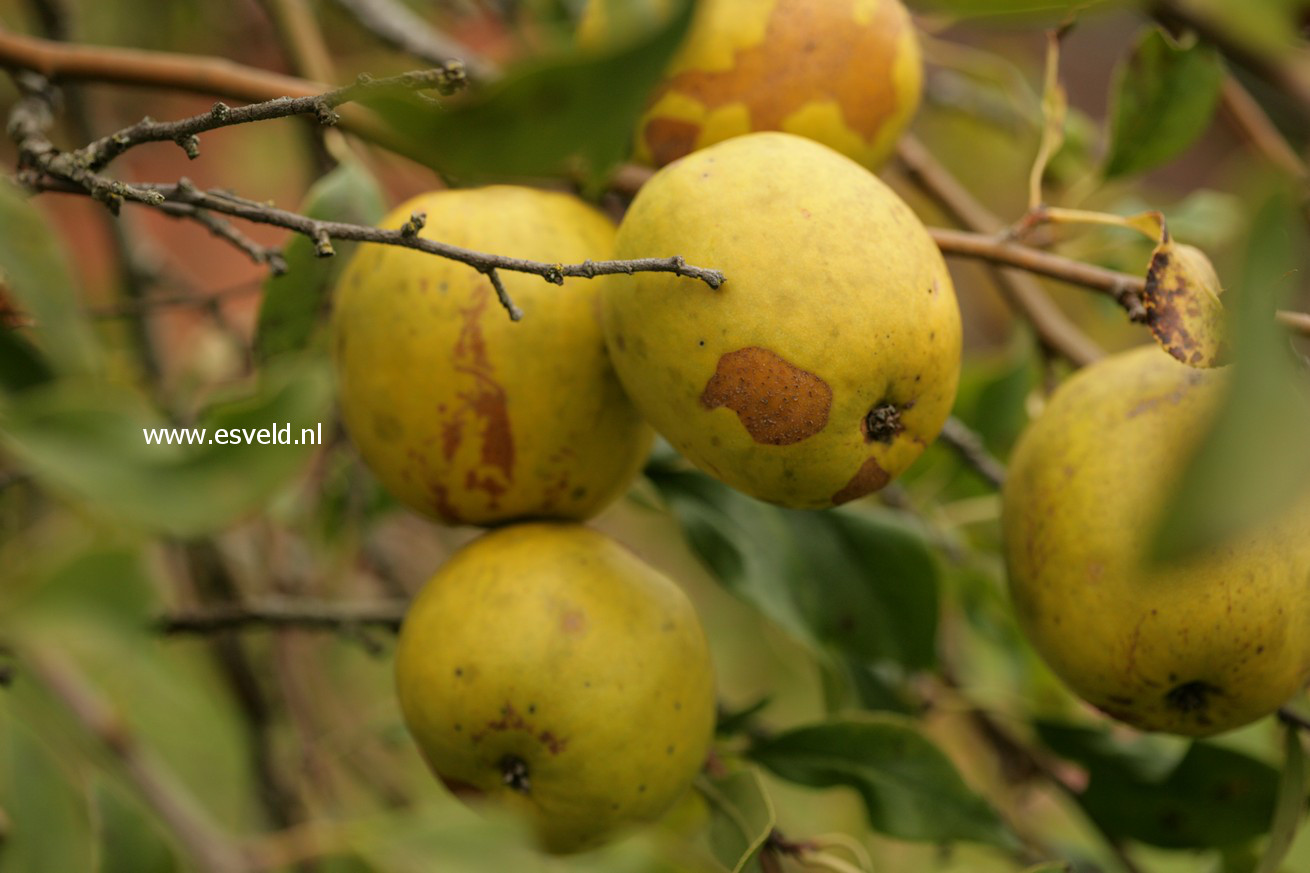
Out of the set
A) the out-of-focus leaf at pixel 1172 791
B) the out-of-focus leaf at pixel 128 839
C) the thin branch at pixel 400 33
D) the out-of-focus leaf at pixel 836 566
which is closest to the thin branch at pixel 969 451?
the out-of-focus leaf at pixel 836 566

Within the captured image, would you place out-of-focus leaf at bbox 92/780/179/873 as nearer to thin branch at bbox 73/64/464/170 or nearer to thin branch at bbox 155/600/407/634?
thin branch at bbox 155/600/407/634

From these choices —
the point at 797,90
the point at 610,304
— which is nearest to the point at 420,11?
the point at 797,90

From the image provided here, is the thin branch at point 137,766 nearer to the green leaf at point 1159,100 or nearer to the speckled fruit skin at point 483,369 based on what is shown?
the speckled fruit skin at point 483,369

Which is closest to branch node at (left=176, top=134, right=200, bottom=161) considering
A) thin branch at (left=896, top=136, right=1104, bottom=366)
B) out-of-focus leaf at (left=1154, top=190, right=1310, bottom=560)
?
out-of-focus leaf at (left=1154, top=190, right=1310, bottom=560)

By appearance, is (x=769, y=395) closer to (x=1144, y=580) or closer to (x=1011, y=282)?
(x=1144, y=580)

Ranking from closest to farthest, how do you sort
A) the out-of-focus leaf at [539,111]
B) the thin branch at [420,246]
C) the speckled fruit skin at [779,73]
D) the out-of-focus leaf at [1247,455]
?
the out-of-focus leaf at [1247,455]
the out-of-focus leaf at [539,111]
the thin branch at [420,246]
the speckled fruit skin at [779,73]

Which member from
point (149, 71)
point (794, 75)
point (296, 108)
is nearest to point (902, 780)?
point (794, 75)
